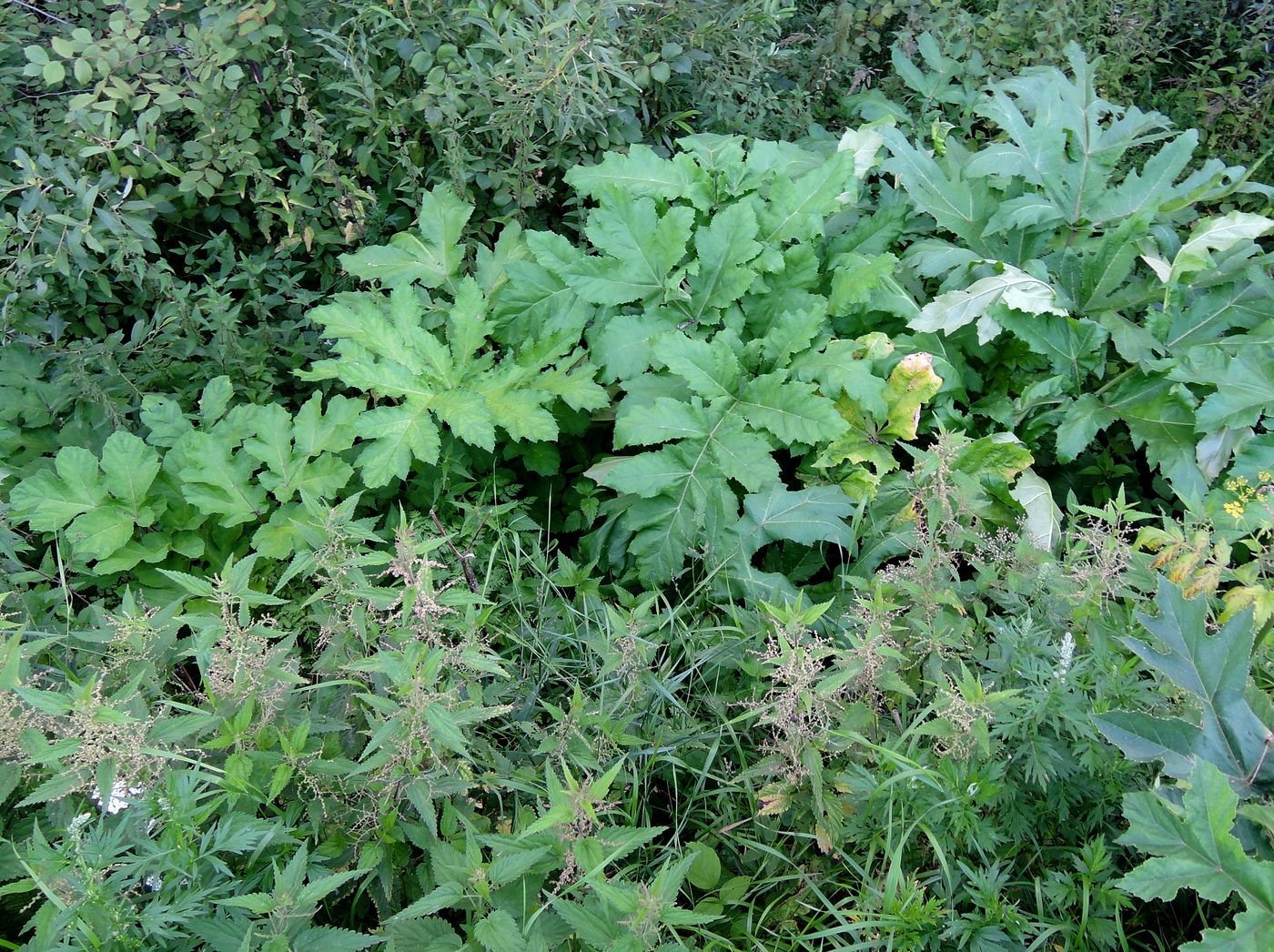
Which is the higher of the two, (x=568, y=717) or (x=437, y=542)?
(x=437, y=542)

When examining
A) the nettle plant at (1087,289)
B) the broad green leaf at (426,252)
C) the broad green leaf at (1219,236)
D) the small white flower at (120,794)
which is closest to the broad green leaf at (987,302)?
the nettle plant at (1087,289)

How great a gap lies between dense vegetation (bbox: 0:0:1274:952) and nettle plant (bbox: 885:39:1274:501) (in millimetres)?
17

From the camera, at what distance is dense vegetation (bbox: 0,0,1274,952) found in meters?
1.62

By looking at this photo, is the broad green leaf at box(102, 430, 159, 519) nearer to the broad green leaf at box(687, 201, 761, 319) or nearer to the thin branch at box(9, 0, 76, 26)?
the thin branch at box(9, 0, 76, 26)

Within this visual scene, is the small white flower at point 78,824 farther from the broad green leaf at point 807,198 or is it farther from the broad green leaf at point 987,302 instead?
the broad green leaf at point 987,302

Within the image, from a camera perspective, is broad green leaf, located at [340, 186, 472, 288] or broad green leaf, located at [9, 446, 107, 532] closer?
broad green leaf, located at [9, 446, 107, 532]

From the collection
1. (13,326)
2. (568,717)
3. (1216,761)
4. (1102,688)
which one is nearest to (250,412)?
(13,326)

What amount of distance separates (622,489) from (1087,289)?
Answer: 63.6 inches

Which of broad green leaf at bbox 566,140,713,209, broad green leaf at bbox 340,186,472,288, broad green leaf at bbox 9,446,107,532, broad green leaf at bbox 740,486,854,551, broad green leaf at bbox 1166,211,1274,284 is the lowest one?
broad green leaf at bbox 9,446,107,532

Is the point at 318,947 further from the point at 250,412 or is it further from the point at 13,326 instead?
the point at 13,326

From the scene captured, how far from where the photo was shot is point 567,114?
2855mm

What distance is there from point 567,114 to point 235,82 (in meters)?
0.97

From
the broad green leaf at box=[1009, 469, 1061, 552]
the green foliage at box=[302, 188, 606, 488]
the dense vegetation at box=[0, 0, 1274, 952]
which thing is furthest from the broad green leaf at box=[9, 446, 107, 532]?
the broad green leaf at box=[1009, 469, 1061, 552]

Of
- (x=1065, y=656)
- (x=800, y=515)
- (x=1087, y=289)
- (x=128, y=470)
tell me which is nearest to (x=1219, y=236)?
(x=1087, y=289)
